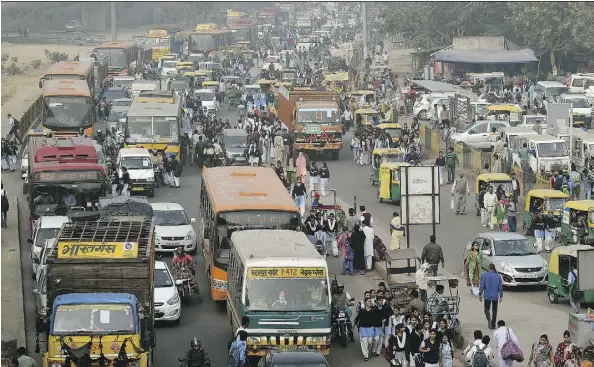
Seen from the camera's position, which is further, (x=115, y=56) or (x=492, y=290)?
(x=115, y=56)

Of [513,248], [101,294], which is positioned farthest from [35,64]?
[101,294]

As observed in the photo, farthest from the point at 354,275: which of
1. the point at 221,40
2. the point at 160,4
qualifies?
the point at 160,4

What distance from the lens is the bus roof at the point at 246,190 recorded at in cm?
2831

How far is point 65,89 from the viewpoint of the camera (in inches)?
2216

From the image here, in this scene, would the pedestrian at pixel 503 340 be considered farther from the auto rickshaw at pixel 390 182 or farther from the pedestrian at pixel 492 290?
the auto rickshaw at pixel 390 182

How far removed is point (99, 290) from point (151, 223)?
3022mm

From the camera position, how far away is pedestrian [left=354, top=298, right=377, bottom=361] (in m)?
23.9

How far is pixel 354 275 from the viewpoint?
3162 cm

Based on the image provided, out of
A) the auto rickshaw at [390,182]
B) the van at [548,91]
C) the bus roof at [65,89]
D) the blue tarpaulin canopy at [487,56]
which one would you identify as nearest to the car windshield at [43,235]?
the auto rickshaw at [390,182]

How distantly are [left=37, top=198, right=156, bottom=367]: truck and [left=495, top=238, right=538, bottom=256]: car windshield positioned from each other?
785 cm

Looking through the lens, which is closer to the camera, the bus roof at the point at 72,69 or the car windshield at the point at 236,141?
the car windshield at the point at 236,141

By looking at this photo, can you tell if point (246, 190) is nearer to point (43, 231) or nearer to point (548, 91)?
point (43, 231)

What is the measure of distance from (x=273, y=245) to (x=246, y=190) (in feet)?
16.1

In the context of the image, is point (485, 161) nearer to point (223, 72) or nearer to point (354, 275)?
point (354, 275)
